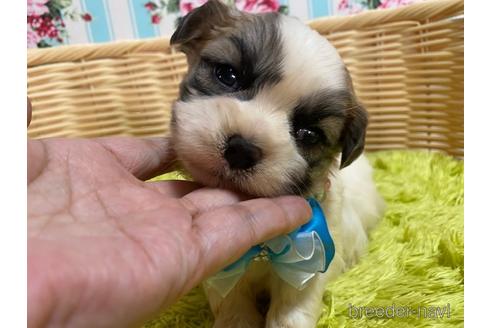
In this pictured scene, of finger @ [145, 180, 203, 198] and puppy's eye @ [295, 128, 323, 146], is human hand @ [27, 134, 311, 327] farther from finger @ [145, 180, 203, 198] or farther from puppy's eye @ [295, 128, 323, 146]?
puppy's eye @ [295, 128, 323, 146]

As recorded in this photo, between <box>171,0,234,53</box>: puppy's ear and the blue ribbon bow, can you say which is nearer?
the blue ribbon bow

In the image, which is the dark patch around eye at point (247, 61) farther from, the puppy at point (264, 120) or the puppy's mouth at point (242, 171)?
the puppy's mouth at point (242, 171)

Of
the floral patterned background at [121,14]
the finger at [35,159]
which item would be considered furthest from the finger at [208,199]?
the floral patterned background at [121,14]

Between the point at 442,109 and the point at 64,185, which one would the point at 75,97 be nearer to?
the point at 64,185

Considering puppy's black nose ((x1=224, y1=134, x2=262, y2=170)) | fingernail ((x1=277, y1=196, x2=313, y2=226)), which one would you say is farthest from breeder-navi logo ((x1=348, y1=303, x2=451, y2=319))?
puppy's black nose ((x1=224, y1=134, x2=262, y2=170))

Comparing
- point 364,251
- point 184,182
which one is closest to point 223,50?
point 184,182

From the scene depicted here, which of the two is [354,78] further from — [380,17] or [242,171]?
[242,171]

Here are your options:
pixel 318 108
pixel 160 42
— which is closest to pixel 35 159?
pixel 318 108
